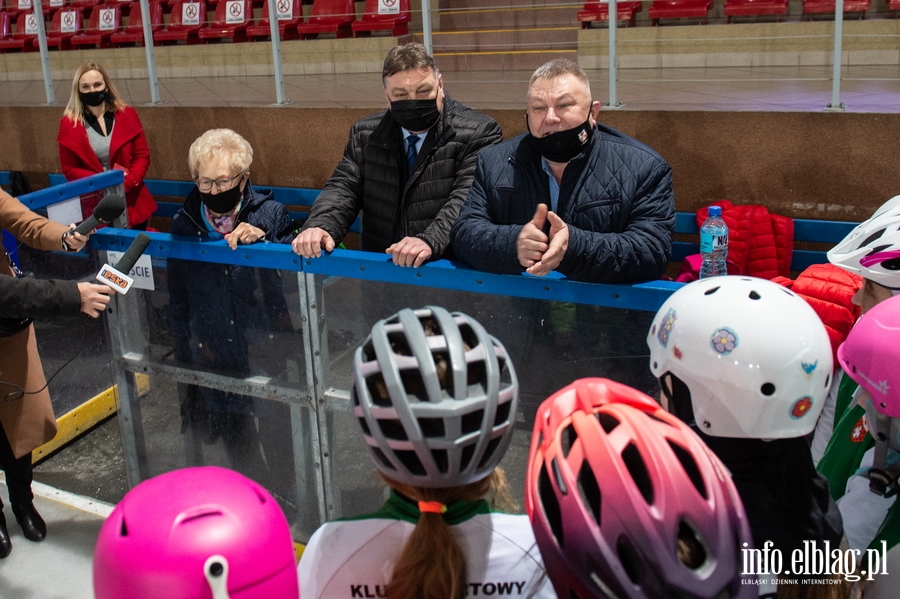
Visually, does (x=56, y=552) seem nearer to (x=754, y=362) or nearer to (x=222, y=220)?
(x=222, y=220)

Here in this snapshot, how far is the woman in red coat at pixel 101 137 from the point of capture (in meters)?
5.18

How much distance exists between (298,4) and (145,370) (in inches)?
259

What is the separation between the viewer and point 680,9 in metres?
7.31

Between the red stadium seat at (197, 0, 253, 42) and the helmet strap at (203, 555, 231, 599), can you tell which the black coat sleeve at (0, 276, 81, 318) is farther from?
the red stadium seat at (197, 0, 253, 42)

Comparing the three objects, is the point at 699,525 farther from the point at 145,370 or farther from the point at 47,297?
the point at 145,370

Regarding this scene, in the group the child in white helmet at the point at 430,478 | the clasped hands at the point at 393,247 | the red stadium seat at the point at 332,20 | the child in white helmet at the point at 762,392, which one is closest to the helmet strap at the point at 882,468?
the child in white helmet at the point at 762,392

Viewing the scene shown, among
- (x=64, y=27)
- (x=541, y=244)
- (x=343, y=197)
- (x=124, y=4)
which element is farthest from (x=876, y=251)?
(x=64, y=27)

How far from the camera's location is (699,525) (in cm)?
116

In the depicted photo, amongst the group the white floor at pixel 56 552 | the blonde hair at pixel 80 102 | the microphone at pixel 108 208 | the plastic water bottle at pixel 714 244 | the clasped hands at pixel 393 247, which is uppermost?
the blonde hair at pixel 80 102

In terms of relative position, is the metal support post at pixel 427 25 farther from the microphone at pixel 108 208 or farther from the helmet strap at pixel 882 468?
the helmet strap at pixel 882 468

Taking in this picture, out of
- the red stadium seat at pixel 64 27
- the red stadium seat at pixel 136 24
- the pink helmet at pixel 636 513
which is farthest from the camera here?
the red stadium seat at pixel 64 27

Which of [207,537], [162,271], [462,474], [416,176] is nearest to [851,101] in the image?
[416,176]

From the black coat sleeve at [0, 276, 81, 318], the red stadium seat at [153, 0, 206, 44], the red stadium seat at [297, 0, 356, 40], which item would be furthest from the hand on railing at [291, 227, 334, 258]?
the red stadium seat at [153, 0, 206, 44]

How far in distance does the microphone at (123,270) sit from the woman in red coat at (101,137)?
2.48m
